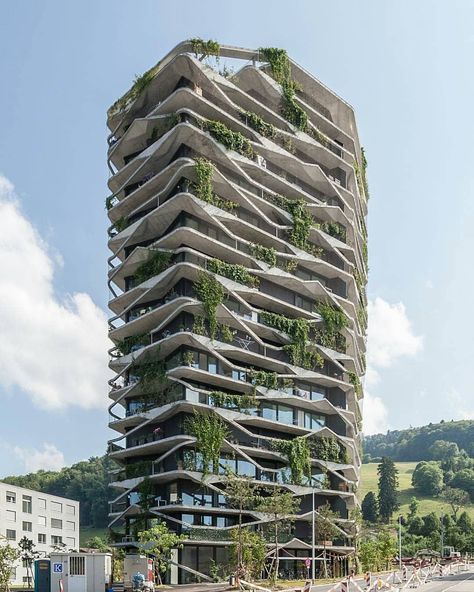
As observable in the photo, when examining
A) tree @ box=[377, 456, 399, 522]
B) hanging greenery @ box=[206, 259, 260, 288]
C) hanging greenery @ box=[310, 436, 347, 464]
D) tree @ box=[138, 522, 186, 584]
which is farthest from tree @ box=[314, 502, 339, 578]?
tree @ box=[377, 456, 399, 522]

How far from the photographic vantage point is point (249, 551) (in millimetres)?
73250

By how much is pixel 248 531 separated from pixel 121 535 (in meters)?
13.4

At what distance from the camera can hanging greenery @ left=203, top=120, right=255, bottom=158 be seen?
84938 millimetres

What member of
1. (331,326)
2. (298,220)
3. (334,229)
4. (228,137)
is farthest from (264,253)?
(334,229)

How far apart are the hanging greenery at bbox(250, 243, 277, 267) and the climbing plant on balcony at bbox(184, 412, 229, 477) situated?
1994 cm

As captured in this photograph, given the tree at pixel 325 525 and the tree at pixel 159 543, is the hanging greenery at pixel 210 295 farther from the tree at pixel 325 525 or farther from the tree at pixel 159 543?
the tree at pixel 325 525

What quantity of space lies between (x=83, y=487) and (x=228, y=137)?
121655mm

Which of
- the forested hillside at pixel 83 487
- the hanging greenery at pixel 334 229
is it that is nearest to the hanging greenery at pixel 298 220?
the hanging greenery at pixel 334 229

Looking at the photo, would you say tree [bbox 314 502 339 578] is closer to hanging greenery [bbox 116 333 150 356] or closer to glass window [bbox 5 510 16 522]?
hanging greenery [bbox 116 333 150 356]

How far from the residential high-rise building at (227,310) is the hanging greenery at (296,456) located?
7.5 inches

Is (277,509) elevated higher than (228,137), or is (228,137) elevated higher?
(228,137)

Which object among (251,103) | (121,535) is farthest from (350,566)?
(251,103)

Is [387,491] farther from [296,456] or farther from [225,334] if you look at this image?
[225,334]

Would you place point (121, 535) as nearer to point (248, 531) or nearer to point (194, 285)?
point (248, 531)
